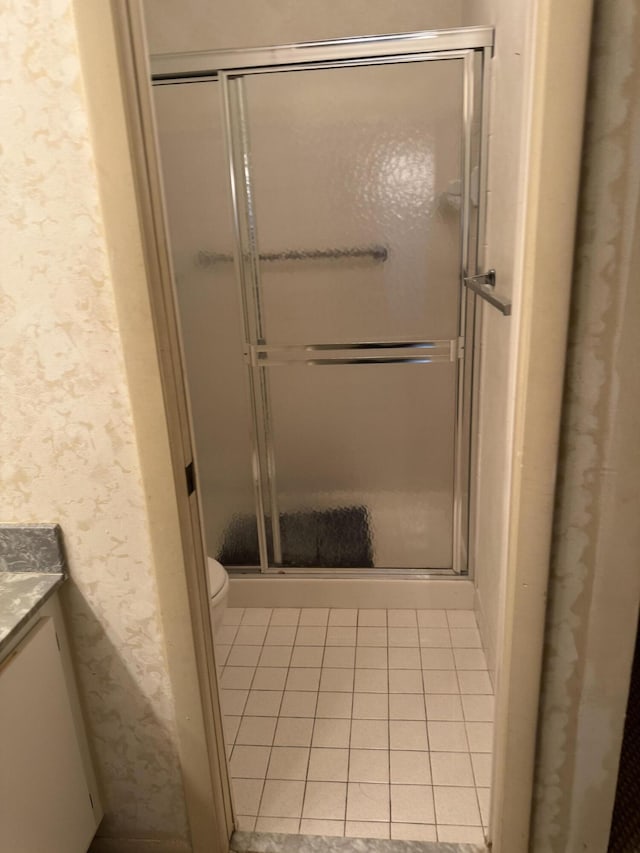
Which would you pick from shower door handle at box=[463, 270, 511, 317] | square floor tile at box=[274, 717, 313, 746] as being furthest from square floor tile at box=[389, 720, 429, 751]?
shower door handle at box=[463, 270, 511, 317]

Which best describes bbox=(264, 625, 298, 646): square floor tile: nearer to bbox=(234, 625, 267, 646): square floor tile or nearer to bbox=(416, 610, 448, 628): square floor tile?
bbox=(234, 625, 267, 646): square floor tile

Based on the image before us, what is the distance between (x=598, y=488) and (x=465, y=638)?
1246 mm

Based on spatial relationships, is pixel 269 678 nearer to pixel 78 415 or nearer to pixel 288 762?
pixel 288 762

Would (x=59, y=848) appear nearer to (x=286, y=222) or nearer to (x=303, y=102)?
(x=286, y=222)

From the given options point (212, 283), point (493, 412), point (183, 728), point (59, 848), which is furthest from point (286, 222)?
point (59, 848)

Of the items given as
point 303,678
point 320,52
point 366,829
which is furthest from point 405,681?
point 320,52

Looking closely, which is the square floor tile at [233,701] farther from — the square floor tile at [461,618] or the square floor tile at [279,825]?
the square floor tile at [461,618]

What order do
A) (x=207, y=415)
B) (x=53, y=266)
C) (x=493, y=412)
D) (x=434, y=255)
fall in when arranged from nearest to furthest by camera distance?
(x=53, y=266) → (x=493, y=412) → (x=434, y=255) → (x=207, y=415)

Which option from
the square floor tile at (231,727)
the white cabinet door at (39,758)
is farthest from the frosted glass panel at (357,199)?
the white cabinet door at (39,758)

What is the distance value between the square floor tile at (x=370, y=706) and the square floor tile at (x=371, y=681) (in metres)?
0.02

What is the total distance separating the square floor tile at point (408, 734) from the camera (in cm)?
177

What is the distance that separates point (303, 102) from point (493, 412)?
111cm

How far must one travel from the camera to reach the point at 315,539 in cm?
240

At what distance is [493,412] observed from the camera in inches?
75.8
